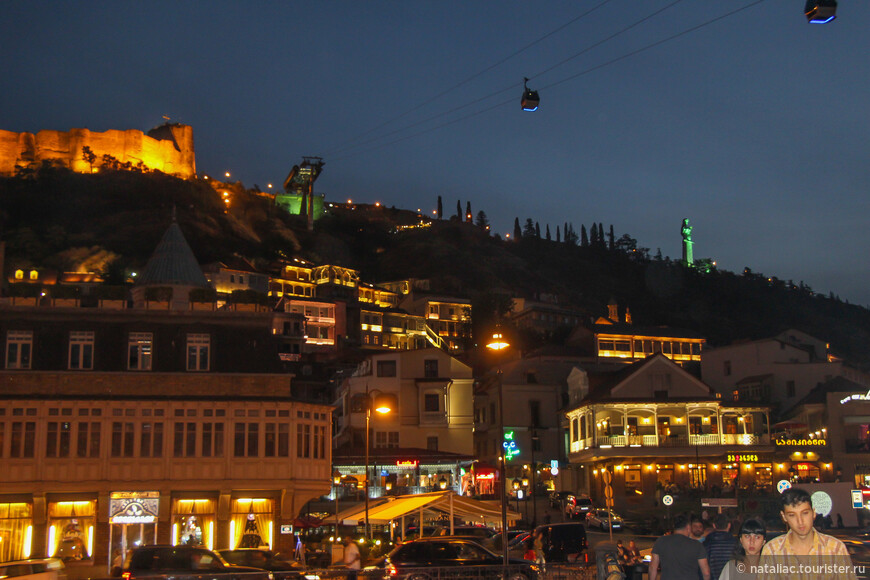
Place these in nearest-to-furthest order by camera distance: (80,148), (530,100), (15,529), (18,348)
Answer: (530,100)
(15,529)
(18,348)
(80,148)

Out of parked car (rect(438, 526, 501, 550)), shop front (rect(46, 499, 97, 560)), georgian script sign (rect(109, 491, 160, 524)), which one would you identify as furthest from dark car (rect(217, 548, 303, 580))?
shop front (rect(46, 499, 97, 560))

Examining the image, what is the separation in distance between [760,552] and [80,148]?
168 metres

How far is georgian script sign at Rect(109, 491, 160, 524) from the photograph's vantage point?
3453 cm

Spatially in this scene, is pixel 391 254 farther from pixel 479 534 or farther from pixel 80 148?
pixel 479 534

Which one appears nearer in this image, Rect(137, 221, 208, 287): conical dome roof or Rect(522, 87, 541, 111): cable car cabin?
Rect(522, 87, 541, 111): cable car cabin

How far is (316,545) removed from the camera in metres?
42.6

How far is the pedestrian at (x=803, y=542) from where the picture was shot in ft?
25.7

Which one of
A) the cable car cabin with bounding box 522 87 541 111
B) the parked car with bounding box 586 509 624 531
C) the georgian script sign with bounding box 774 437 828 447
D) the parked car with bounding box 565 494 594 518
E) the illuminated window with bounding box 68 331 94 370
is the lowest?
the parked car with bounding box 586 509 624 531

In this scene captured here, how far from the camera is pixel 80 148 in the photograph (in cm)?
16138

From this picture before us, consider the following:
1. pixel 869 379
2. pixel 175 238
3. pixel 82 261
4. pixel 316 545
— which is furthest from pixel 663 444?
pixel 82 261

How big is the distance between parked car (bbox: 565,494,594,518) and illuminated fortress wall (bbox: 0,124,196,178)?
132683 mm

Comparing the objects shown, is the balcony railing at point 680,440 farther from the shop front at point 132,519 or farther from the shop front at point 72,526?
the shop front at point 72,526

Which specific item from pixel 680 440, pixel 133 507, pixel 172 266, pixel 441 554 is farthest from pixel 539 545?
pixel 172 266

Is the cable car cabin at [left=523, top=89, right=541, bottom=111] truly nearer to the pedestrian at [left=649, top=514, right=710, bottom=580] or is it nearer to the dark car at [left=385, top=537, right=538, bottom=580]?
the dark car at [left=385, top=537, right=538, bottom=580]
